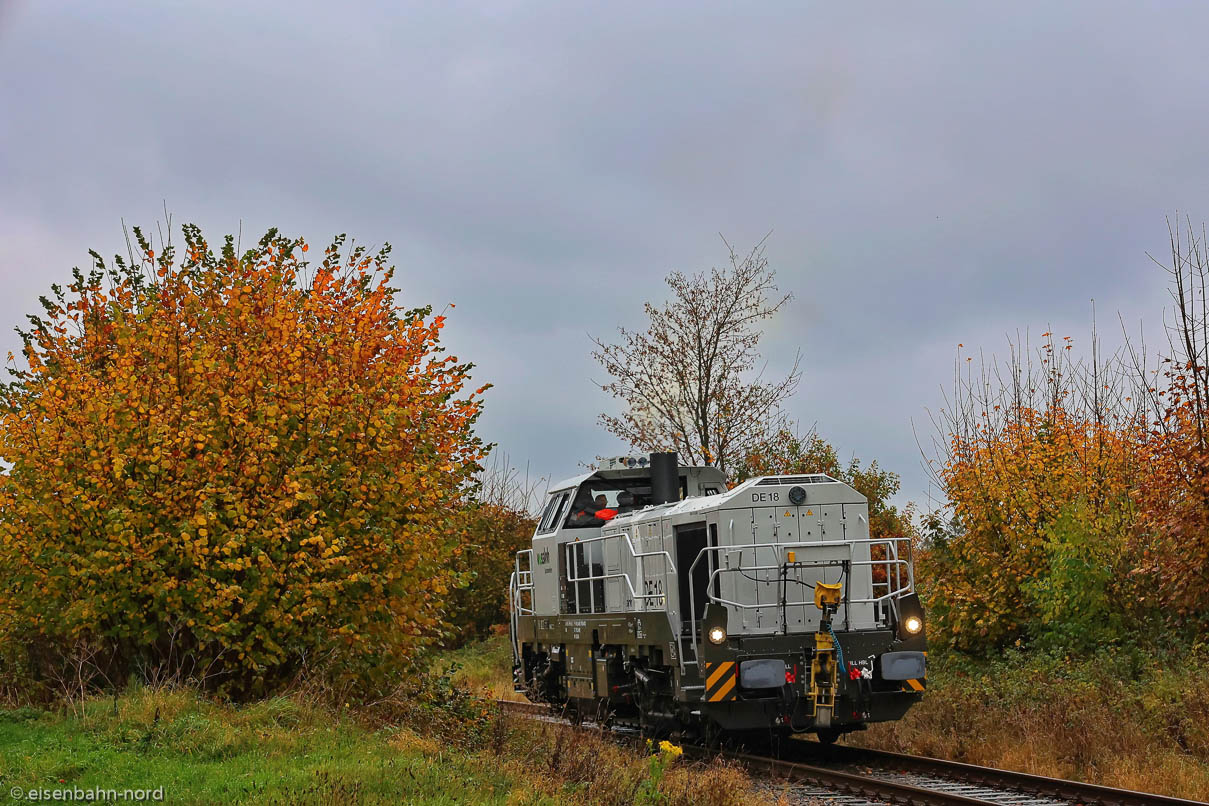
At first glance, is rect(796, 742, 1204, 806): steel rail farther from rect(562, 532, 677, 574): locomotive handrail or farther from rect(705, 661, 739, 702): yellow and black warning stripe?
rect(562, 532, 677, 574): locomotive handrail

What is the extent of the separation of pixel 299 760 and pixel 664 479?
733 cm

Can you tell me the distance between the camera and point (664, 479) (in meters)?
15.9

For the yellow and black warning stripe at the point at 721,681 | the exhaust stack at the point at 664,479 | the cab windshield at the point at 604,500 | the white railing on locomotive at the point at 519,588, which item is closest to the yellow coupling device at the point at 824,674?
the yellow and black warning stripe at the point at 721,681

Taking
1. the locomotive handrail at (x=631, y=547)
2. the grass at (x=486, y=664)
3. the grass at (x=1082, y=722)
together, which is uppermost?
the locomotive handrail at (x=631, y=547)

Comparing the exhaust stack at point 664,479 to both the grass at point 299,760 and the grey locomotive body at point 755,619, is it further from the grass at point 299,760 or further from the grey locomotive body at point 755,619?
the grass at point 299,760

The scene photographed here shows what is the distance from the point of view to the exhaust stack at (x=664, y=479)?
15.8m

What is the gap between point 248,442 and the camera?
12.3m

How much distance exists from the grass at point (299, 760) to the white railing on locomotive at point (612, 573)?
6.44 ft

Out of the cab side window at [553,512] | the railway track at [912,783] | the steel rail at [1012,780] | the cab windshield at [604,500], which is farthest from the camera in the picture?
the cab side window at [553,512]

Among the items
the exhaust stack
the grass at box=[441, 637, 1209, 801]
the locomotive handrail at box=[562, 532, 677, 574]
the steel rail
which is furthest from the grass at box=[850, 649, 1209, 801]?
the exhaust stack

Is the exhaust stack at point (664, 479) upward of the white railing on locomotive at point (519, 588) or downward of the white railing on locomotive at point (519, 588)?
upward

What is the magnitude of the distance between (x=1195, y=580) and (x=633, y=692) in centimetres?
724

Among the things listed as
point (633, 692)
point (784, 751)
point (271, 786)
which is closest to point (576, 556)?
point (633, 692)

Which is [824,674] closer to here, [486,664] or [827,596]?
[827,596]
